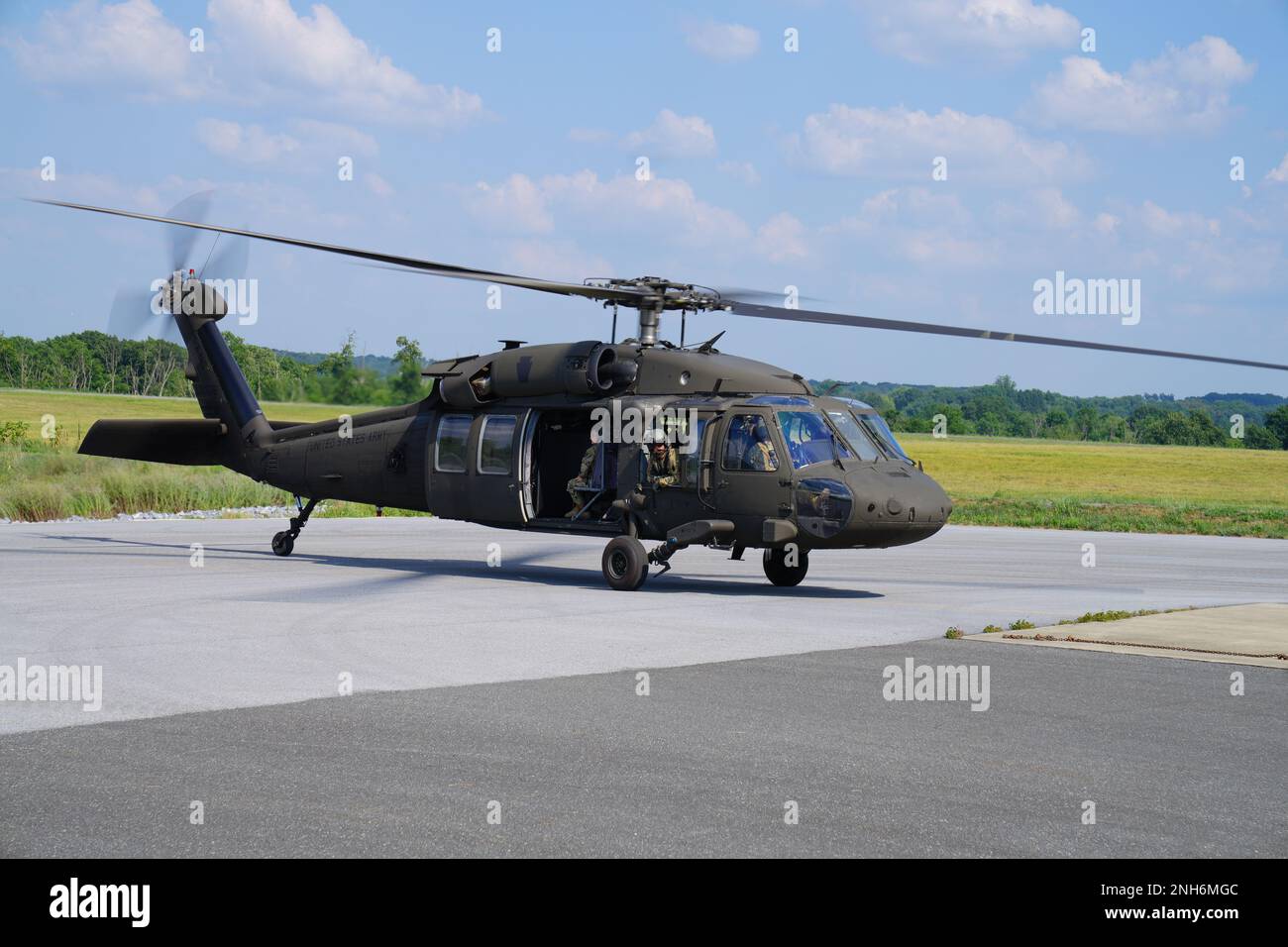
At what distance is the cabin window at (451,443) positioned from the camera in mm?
19766

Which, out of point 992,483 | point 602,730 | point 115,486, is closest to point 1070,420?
point 992,483

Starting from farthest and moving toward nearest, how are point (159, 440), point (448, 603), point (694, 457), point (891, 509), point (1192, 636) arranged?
point (159, 440) → point (694, 457) → point (448, 603) → point (891, 509) → point (1192, 636)

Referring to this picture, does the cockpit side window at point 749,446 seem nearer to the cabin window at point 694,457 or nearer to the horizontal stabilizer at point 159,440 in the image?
the cabin window at point 694,457

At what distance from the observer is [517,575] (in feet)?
67.4

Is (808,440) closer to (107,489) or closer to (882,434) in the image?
(882,434)

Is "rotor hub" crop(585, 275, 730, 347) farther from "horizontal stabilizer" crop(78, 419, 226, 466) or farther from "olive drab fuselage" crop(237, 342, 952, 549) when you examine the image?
"horizontal stabilizer" crop(78, 419, 226, 466)

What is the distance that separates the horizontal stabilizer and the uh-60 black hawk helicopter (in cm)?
191

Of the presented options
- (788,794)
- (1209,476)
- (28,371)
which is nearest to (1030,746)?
(788,794)

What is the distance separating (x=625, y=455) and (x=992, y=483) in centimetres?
4617

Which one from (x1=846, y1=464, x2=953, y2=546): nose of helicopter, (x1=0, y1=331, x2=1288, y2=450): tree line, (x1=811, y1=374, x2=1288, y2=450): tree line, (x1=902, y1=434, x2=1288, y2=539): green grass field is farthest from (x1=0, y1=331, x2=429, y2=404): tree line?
(x1=811, y1=374, x2=1288, y2=450): tree line

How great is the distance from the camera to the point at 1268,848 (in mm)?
6477

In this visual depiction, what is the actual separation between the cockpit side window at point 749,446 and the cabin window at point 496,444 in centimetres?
341
